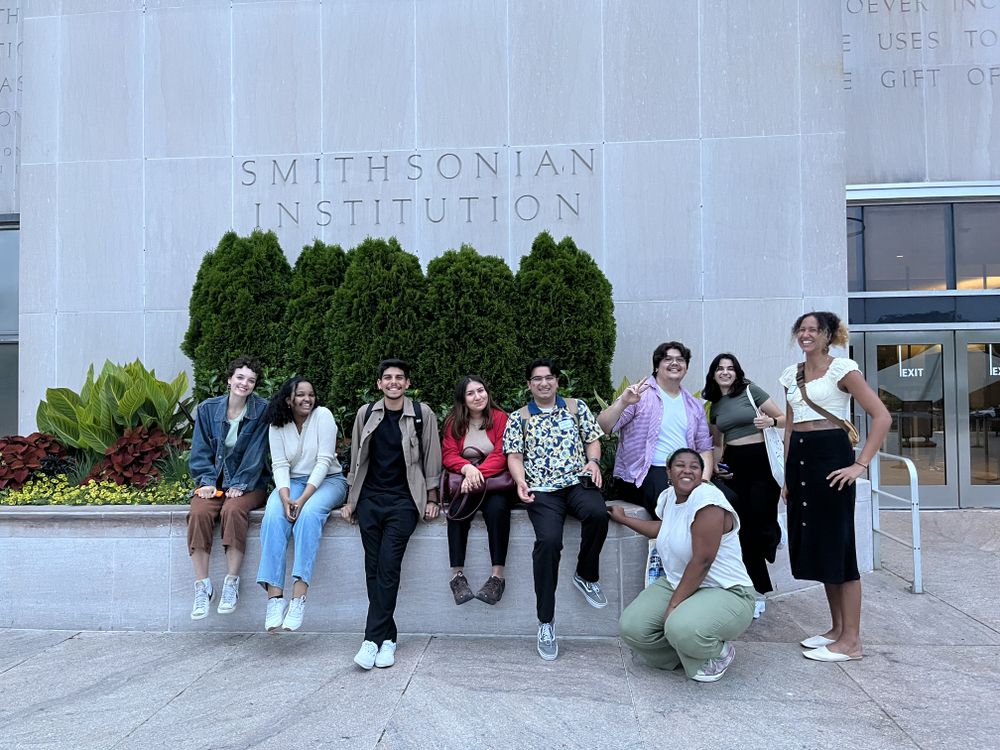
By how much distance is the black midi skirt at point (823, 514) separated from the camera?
13.4ft

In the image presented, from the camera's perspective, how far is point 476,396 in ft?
15.7

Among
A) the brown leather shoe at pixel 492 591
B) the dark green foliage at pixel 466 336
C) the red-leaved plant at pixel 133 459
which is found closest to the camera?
the brown leather shoe at pixel 492 591

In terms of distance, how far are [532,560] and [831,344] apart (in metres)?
2.39

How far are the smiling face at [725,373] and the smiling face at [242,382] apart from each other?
11.3ft

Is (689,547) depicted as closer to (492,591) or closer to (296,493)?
(492,591)

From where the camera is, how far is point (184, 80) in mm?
8172

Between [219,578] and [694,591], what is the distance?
10.9 ft

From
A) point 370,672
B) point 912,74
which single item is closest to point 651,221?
point 912,74

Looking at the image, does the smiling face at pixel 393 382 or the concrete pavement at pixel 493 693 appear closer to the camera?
the concrete pavement at pixel 493 693

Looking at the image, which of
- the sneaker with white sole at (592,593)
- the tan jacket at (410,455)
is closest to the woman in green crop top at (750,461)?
the sneaker with white sole at (592,593)

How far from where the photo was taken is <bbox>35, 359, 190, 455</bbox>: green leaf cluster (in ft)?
19.6

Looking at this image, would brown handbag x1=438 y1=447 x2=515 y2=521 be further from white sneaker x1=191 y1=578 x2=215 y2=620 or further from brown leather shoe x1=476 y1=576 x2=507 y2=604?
white sneaker x1=191 y1=578 x2=215 y2=620

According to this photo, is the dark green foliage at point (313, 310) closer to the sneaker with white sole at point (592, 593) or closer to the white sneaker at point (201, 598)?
the white sneaker at point (201, 598)

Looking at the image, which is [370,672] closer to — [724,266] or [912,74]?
[724,266]
